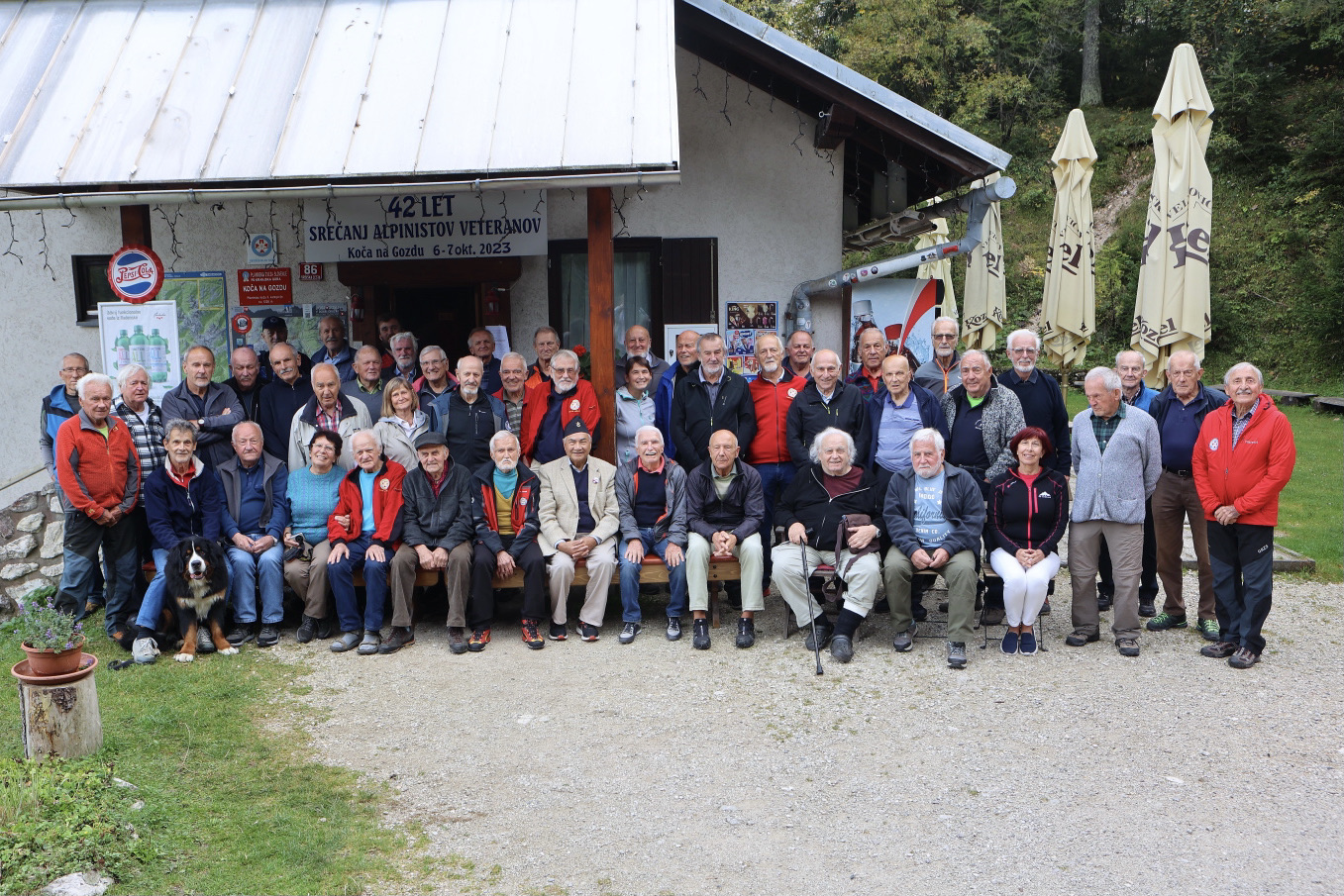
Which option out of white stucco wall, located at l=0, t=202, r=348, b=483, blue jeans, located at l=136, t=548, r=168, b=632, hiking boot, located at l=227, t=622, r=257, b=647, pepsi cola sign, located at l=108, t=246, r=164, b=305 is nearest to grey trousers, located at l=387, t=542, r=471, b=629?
hiking boot, located at l=227, t=622, r=257, b=647

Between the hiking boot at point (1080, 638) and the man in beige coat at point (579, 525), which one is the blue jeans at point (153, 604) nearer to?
the man in beige coat at point (579, 525)

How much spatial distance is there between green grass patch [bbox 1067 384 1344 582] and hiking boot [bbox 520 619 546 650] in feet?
20.2

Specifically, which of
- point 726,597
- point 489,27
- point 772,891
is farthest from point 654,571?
point 489,27

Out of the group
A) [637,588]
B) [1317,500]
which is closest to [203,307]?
[637,588]

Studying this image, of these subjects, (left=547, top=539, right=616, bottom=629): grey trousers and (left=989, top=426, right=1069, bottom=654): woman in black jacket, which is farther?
(left=547, top=539, right=616, bottom=629): grey trousers

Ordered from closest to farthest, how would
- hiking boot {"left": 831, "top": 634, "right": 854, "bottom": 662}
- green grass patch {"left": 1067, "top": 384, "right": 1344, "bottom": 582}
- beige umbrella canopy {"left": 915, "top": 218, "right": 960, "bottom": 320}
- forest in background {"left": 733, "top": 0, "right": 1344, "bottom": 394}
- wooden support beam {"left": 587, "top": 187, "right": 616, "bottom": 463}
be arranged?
1. hiking boot {"left": 831, "top": 634, "right": 854, "bottom": 662}
2. wooden support beam {"left": 587, "top": 187, "right": 616, "bottom": 463}
3. green grass patch {"left": 1067, "top": 384, "right": 1344, "bottom": 582}
4. beige umbrella canopy {"left": 915, "top": 218, "right": 960, "bottom": 320}
5. forest in background {"left": 733, "top": 0, "right": 1344, "bottom": 394}

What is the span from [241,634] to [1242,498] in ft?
20.8

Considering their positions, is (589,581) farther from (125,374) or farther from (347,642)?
(125,374)

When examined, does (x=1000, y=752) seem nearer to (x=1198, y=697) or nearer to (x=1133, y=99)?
(x=1198, y=697)

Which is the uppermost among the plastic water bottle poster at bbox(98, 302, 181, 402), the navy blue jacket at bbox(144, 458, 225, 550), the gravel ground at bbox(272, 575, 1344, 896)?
the plastic water bottle poster at bbox(98, 302, 181, 402)

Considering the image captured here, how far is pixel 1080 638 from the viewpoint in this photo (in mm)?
6520

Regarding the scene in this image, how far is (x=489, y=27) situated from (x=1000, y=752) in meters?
6.49

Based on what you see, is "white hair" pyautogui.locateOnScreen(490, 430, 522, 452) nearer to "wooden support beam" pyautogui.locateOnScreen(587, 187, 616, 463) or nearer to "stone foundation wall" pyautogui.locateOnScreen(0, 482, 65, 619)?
"wooden support beam" pyautogui.locateOnScreen(587, 187, 616, 463)

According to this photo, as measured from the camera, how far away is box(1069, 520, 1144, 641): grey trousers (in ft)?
21.1
